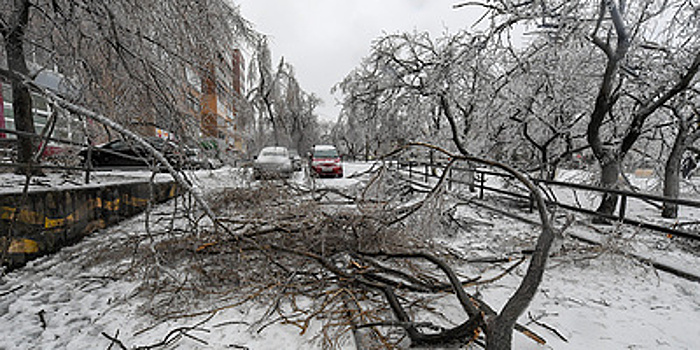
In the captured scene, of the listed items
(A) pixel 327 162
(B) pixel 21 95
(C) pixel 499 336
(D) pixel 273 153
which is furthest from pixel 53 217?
(A) pixel 327 162

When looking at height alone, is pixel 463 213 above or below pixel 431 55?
below

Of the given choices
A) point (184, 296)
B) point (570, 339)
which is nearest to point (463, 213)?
point (570, 339)

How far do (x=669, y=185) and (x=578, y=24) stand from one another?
5256 mm

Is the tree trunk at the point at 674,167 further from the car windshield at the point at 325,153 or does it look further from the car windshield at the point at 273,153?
the car windshield at the point at 273,153

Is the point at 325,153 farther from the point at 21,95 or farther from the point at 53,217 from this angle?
the point at 53,217

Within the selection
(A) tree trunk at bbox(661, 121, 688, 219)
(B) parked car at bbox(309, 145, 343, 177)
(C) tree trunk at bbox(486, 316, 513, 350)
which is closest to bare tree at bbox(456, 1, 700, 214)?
(A) tree trunk at bbox(661, 121, 688, 219)

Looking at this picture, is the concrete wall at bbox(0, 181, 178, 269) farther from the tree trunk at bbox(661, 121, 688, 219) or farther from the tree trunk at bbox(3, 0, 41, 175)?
the tree trunk at bbox(661, 121, 688, 219)

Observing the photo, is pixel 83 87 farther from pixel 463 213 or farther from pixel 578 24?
pixel 578 24

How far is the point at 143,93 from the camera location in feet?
14.2

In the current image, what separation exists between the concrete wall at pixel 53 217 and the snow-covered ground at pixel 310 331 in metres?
0.22

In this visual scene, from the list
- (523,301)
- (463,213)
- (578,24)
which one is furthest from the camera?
(463,213)

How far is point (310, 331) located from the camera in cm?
247

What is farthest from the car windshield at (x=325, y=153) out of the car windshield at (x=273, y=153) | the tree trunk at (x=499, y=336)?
the tree trunk at (x=499, y=336)

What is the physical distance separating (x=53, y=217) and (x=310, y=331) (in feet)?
13.9
